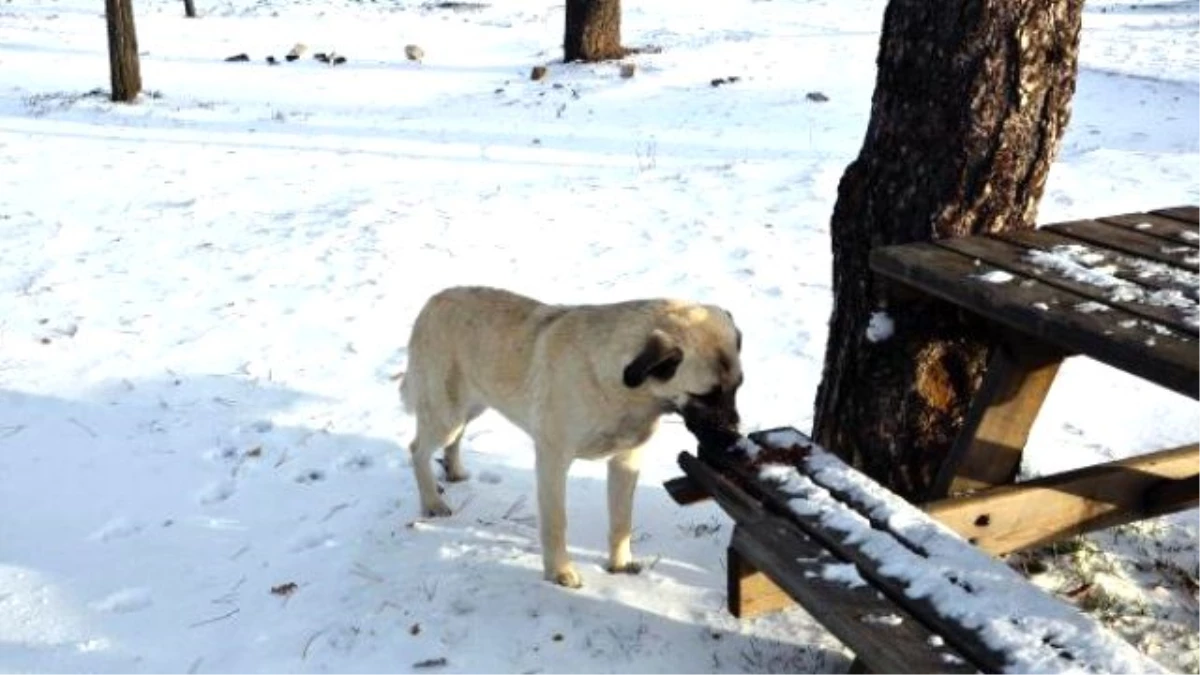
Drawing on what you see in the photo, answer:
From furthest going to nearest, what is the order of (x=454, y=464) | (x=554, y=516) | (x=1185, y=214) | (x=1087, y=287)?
(x=454, y=464)
(x=554, y=516)
(x=1185, y=214)
(x=1087, y=287)

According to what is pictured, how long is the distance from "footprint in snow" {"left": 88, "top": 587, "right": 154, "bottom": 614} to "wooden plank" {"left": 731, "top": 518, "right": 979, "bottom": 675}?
269 centimetres

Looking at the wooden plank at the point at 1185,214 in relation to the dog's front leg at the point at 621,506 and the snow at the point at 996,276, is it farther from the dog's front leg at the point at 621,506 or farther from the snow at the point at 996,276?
the dog's front leg at the point at 621,506

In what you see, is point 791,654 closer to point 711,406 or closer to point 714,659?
point 714,659

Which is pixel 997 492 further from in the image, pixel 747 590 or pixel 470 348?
pixel 470 348

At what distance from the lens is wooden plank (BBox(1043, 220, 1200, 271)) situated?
11.5ft

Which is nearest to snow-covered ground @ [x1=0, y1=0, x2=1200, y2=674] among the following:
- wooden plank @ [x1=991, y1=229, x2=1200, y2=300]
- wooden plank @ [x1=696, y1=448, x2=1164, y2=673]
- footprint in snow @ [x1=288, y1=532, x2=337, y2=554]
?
footprint in snow @ [x1=288, y1=532, x2=337, y2=554]

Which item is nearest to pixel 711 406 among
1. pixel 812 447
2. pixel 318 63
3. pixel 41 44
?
pixel 812 447

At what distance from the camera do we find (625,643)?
3.97 m

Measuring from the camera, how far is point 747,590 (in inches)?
133

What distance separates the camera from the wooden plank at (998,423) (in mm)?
3643

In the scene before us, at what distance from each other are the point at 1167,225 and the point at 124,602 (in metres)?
4.48

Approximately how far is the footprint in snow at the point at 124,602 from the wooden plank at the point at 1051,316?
3.30 metres

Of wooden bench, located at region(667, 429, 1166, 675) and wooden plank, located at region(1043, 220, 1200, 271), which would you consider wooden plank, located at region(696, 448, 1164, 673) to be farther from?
wooden plank, located at region(1043, 220, 1200, 271)

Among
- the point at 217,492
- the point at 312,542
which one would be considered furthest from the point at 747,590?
the point at 217,492
